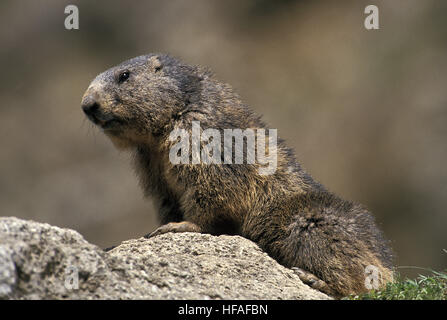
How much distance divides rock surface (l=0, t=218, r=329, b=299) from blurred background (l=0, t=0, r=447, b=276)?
8917 mm

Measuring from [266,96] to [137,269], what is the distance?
1066 centimetres

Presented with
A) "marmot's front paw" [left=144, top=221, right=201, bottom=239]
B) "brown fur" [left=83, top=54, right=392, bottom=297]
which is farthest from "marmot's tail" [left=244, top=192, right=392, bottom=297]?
"marmot's front paw" [left=144, top=221, right=201, bottom=239]

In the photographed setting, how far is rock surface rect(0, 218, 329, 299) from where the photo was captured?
4883 millimetres

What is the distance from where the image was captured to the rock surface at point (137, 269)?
4883mm

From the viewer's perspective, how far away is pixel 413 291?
617 cm

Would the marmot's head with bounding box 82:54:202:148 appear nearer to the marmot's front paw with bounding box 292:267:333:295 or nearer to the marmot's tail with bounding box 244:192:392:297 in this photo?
the marmot's tail with bounding box 244:192:392:297

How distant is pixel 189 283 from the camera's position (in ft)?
18.6

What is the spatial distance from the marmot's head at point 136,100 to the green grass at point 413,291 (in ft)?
9.44

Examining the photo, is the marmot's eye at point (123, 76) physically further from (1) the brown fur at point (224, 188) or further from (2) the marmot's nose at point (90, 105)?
(2) the marmot's nose at point (90, 105)

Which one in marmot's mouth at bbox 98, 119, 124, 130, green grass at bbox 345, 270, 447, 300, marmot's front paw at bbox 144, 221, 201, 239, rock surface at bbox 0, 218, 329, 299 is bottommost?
green grass at bbox 345, 270, 447, 300

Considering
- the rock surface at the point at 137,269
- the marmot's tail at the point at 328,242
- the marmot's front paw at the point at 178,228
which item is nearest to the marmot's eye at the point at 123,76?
the marmot's front paw at the point at 178,228

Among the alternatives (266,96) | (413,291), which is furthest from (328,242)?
(266,96)

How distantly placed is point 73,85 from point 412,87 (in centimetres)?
833
